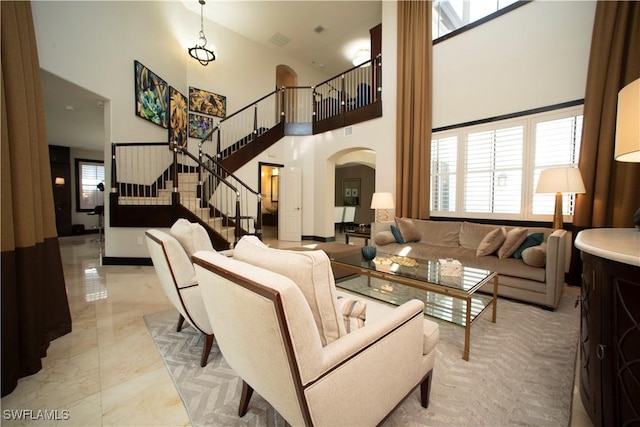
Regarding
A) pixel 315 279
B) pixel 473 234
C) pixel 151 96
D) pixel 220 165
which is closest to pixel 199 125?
pixel 151 96

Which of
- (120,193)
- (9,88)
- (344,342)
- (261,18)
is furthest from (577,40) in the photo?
(120,193)

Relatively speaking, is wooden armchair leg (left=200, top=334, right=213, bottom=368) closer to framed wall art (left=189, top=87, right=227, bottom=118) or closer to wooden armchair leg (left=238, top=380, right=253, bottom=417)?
wooden armchair leg (left=238, top=380, right=253, bottom=417)

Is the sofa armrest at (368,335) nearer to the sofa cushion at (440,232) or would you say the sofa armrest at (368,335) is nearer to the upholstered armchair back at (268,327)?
the upholstered armchair back at (268,327)

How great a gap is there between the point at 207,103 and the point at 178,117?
1085 millimetres

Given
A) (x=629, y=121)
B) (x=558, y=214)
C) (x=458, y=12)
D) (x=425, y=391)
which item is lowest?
(x=425, y=391)

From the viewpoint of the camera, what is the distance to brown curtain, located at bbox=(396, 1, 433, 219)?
4.54 meters

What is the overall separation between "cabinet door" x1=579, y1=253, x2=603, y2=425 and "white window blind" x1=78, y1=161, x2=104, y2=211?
10.8 meters

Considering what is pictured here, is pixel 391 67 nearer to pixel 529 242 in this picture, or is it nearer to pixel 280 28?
pixel 280 28

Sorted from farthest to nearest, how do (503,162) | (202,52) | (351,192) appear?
(351,192) < (202,52) < (503,162)

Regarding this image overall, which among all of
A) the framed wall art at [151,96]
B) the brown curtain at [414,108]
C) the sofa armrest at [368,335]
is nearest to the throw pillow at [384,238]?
the brown curtain at [414,108]

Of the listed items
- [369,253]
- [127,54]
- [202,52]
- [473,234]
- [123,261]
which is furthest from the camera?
[202,52]

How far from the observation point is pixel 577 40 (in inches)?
129

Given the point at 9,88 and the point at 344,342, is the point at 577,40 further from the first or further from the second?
A: the point at 9,88

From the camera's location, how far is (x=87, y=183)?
26.9ft
